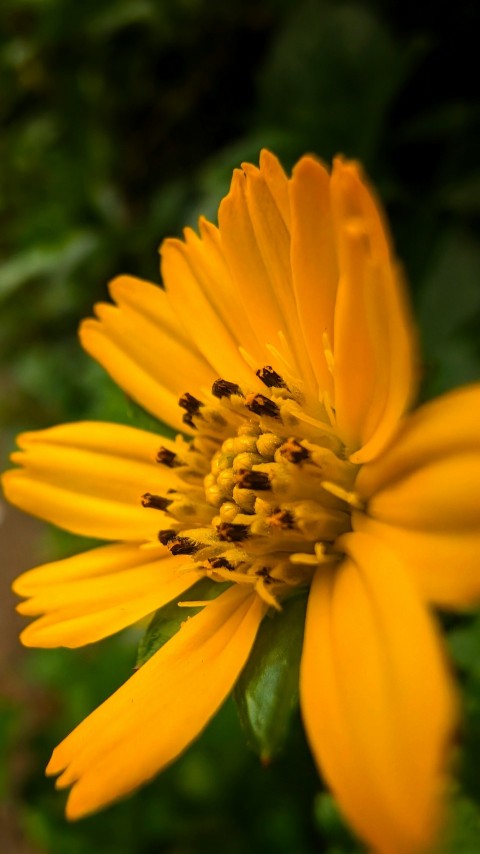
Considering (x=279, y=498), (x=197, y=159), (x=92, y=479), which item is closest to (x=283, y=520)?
(x=279, y=498)

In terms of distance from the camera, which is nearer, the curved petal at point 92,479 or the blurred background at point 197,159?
the curved petal at point 92,479

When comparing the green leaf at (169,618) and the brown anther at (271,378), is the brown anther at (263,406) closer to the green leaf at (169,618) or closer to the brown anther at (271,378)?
the brown anther at (271,378)

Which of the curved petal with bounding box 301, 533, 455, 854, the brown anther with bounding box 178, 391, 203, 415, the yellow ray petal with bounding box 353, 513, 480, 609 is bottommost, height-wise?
the curved petal with bounding box 301, 533, 455, 854

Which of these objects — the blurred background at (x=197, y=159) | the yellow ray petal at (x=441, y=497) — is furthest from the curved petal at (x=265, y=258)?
the blurred background at (x=197, y=159)

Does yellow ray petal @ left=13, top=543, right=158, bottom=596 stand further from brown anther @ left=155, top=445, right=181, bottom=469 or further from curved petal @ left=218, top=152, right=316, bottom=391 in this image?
curved petal @ left=218, top=152, right=316, bottom=391

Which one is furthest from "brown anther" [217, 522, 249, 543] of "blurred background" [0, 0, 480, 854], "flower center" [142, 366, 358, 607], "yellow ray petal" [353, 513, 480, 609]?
"blurred background" [0, 0, 480, 854]

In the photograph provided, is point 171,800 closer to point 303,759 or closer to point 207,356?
point 303,759
